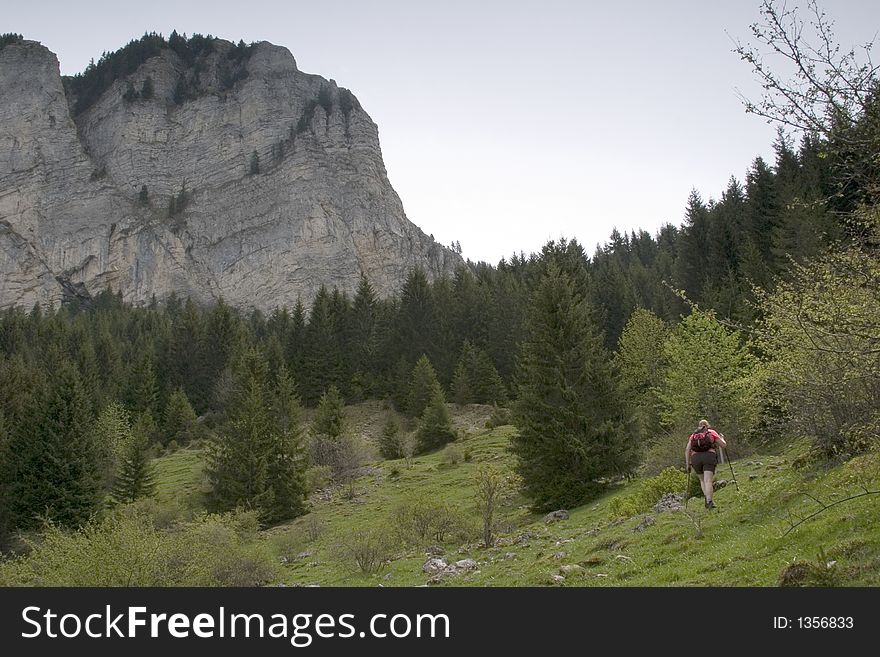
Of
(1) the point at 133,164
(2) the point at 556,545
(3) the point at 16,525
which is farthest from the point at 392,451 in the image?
(1) the point at 133,164

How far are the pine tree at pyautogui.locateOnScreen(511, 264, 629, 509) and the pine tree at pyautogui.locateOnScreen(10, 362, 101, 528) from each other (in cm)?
2670

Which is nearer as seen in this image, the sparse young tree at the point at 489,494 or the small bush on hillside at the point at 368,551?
the small bush on hillside at the point at 368,551

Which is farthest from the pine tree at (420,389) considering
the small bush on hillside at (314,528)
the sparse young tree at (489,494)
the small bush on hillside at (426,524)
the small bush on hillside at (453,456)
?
the sparse young tree at (489,494)

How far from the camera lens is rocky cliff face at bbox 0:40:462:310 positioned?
6476 inches

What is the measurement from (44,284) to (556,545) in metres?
181

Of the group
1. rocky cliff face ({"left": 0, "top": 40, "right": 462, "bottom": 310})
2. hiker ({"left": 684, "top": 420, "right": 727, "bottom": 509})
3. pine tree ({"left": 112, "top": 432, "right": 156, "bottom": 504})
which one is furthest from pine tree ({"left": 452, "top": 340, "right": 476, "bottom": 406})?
rocky cliff face ({"left": 0, "top": 40, "right": 462, "bottom": 310})

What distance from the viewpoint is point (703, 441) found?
15.0 m

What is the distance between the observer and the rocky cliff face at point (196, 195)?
540 ft

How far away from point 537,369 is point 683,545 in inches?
664

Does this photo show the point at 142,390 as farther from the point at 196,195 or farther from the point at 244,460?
the point at 196,195

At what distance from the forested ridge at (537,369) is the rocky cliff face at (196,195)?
217 feet

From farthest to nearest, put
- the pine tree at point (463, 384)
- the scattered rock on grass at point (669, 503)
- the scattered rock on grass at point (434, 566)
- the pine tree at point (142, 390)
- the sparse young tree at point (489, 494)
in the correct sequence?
the pine tree at point (142, 390) → the pine tree at point (463, 384) → the sparse young tree at point (489, 494) → the scattered rock on grass at point (434, 566) → the scattered rock on grass at point (669, 503)

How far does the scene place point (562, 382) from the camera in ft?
93.9
